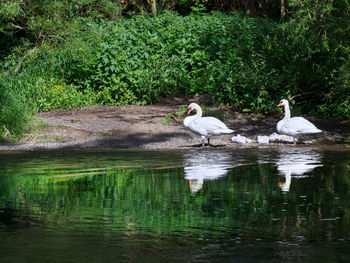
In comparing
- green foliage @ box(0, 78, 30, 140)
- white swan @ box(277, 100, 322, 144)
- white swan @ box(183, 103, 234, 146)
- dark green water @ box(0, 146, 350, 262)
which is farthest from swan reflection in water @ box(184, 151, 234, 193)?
green foliage @ box(0, 78, 30, 140)

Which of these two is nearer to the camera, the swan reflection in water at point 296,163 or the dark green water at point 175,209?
the dark green water at point 175,209


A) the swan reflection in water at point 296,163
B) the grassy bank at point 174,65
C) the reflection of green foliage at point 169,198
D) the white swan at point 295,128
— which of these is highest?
the grassy bank at point 174,65

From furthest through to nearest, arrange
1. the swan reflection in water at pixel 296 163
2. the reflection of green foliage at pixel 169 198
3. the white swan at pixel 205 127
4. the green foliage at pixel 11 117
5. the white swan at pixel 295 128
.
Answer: the green foliage at pixel 11 117
the white swan at pixel 295 128
the white swan at pixel 205 127
the swan reflection in water at pixel 296 163
the reflection of green foliage at pixel 169 198

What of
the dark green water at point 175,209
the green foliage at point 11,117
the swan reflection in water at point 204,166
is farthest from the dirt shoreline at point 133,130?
the dark green water at point 175,209

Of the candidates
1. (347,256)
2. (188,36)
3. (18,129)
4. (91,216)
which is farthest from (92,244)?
(188,36)

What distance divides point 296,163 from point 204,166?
5.56 feet

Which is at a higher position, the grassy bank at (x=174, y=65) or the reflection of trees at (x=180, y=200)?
the grassy bank at (x=174, y=65)

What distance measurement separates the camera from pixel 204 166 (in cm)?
1064

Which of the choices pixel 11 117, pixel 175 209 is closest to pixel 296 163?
pixel 175 209

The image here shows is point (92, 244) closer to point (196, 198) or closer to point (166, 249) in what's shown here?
point (166, 249)

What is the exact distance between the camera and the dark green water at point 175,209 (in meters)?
4.91

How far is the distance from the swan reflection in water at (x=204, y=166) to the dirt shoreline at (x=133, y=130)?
66.9 inches

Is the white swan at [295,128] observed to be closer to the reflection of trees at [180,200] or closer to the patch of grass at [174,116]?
the reflection of trees at [180,200]

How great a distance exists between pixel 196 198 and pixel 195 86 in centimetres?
1327
